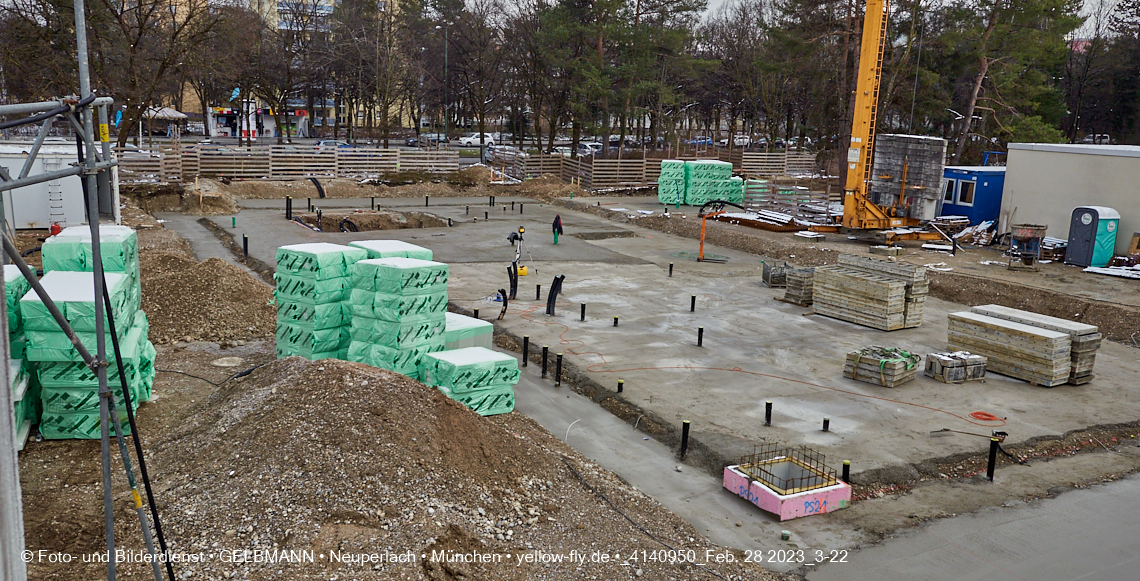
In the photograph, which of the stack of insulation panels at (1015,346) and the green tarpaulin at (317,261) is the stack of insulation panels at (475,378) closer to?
the green tarpaulin at (317,261)

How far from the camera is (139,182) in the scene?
41156mm

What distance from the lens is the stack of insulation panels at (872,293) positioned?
798 inches

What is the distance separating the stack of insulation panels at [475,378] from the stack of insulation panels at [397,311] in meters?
0.34

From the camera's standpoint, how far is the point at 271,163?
48.5 m

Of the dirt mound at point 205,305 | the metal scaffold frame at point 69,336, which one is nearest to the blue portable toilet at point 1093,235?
the dirt mound at point 205,305

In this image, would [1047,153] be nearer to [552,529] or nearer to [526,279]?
[526,279]

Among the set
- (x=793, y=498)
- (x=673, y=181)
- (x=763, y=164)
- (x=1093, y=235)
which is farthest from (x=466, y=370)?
(x=763, y=164)

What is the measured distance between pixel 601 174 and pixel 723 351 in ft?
110

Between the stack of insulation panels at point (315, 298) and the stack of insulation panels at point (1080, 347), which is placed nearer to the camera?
the stack of insulation panels at point (315, 298)

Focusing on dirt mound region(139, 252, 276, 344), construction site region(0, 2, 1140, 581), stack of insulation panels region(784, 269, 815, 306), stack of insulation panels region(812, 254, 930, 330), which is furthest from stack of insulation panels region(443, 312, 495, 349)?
stack of insulation panels region(784, 269, 815, 306)

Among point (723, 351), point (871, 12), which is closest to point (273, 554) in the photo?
point (723, 351)

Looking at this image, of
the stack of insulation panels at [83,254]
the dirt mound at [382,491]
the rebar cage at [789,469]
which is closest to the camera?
the dirt mound at [382,491]

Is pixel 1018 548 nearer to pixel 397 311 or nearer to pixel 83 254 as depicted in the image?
pixel 397 311

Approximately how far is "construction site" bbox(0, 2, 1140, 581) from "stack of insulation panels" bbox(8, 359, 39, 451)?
0.33 ft
